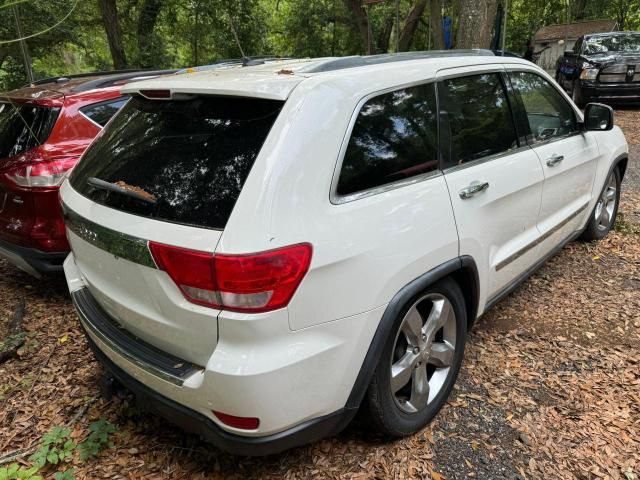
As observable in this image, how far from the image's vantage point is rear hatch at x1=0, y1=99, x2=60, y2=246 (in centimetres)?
358

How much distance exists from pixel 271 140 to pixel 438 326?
50.5 inches

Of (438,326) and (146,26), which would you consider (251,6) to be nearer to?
(146,26)

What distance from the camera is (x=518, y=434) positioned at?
249 cm

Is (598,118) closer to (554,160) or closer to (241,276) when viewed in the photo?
(554,160)

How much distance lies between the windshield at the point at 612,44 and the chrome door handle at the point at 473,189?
34.8 ft

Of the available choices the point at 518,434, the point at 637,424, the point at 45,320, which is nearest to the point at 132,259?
the point at 518,434

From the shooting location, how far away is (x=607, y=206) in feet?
15.8

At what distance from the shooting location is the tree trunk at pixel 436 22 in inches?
565

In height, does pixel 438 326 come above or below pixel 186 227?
below

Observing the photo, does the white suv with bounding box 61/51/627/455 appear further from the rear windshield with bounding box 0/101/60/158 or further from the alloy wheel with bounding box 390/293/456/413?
the rear windshield with bounding box 0/101/60/158

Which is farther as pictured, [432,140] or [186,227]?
[432,140]

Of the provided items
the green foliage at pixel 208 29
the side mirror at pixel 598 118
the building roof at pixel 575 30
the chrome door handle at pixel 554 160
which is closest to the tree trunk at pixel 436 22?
the green foliage at pixel 208 29

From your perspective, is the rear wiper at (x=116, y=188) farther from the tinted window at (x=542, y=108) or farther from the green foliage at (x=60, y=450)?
the tinted window at (x=542, y=108)

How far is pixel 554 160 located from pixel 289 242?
2.38 meters
